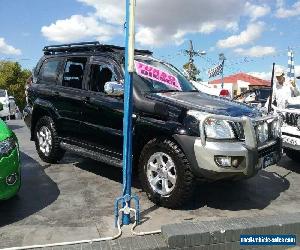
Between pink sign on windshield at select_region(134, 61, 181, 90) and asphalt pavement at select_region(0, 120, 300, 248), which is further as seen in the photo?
pink sign on windshield at select_region(134, 61, 181, 90)

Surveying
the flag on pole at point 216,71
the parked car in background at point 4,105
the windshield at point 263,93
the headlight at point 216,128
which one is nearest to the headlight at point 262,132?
the headlight at point 216,128

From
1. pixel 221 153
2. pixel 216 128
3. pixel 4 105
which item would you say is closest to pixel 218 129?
pixel 216 128

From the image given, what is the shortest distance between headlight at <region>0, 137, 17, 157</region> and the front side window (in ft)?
5.25

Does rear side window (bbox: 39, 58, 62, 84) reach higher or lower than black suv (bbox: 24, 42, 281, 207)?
higher

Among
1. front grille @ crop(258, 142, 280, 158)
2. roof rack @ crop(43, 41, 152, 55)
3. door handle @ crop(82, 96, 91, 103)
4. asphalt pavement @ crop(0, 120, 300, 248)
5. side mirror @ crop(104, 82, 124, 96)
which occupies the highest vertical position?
roof rack @ crop(43, 41, 152, 55)

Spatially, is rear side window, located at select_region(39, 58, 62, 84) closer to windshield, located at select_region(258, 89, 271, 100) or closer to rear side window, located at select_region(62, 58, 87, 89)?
rear side window, located at select_region(62, 58, 87, 89)

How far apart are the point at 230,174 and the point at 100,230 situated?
1558 mm

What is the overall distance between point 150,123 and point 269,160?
1552mm

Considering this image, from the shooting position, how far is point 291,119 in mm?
6734

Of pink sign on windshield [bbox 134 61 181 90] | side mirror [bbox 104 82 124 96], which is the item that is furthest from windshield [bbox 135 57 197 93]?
side mirror [bbox 104 82 124 96]

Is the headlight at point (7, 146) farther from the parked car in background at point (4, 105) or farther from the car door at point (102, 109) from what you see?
the parked car in background at point (4, 105)

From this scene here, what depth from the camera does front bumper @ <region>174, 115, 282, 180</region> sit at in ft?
14.4

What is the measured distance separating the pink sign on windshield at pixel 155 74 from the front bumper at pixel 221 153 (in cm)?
108

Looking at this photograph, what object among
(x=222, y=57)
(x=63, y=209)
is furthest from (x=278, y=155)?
(x=222, y=57)
